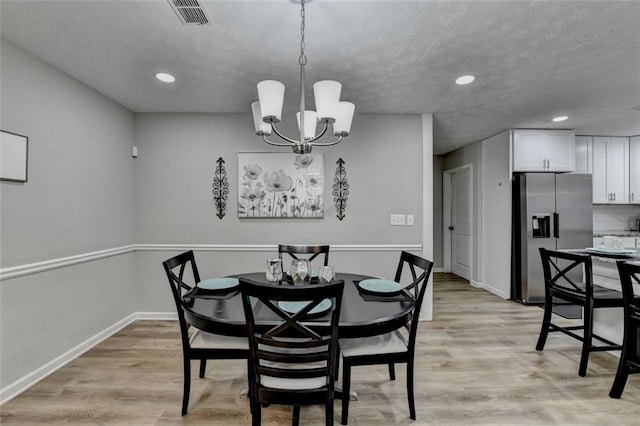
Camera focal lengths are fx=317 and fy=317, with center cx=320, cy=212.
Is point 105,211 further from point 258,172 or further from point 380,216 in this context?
point 380,216

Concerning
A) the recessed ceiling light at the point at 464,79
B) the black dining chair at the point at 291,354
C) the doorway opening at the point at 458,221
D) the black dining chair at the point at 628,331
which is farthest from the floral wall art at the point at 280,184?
the doorway opening at the point at 458,221

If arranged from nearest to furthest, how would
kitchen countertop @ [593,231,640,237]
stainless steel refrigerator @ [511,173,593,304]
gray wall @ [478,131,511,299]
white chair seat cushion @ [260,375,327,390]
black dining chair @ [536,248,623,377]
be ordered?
1. white chair seat cushion @ [260,375,327,390]
2. black dining chair @ [536,248,623,377]
3. stainless steel refrigerator @ [511,173,593,304]
4. gray wall @ [478,131,511,299]
5. kitchen countertop @ [593,231,640,237]

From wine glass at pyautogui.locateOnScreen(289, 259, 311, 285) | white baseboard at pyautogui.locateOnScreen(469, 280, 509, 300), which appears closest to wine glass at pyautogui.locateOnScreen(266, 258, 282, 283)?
wine glass at pyautogui.locateOnScreen(289, 259, 311, 285)

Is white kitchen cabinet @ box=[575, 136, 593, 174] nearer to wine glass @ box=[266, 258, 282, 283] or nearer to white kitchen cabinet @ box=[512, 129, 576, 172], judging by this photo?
white kitchen cabinet @ box=[512, 129, 576, 172]

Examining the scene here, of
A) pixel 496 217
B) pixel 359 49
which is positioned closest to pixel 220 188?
pixel 359 49

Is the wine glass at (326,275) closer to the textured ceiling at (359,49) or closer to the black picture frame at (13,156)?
the textured ceiling at (359,49)

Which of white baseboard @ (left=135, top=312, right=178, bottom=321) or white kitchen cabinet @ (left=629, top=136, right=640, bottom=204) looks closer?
white baseboard @ (left=135, top=312, right=178, bottom=321)

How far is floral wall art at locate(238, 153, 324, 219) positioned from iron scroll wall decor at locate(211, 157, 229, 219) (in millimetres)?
166

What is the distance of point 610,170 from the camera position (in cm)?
481

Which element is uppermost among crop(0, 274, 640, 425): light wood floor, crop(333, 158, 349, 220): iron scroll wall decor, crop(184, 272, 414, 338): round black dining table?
crop(333, 158, 349, 220): iron scroll wall decor

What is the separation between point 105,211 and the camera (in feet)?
10.2

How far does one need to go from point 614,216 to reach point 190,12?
255 inches

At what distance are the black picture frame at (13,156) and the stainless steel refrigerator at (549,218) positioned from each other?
5172mm

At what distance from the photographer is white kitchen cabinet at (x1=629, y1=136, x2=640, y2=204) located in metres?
4.80
